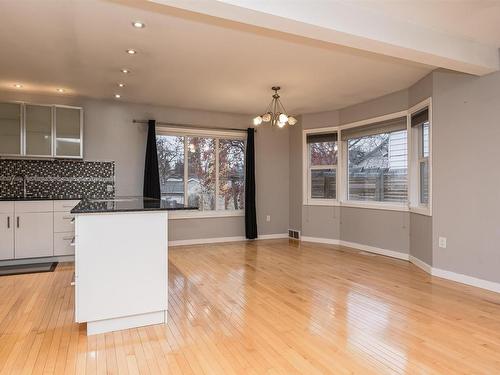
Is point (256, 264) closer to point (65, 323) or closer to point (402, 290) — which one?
point (402, 290)

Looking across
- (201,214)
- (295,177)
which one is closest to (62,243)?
(201,214)

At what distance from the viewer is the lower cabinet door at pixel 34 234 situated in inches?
182

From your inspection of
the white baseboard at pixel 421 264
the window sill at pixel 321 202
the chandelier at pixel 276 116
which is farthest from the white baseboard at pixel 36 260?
the white baseboard at pixel 421 264

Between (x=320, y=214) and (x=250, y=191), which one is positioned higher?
(x=250, y=191)

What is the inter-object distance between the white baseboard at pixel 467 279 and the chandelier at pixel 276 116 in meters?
2.55

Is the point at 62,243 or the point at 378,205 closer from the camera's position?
the point at 62,243

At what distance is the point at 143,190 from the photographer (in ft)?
19.1

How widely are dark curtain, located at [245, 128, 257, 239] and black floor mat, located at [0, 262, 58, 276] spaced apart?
10.8 feet

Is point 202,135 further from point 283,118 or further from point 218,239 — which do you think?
point 283,118

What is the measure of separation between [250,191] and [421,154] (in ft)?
9.88

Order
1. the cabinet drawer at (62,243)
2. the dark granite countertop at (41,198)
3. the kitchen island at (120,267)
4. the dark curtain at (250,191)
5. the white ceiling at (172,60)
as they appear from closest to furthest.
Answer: the kitchen island at (120,267) → the white ceiling at (172,60) → the dark granite countertop at (41,198) → the cabinet drawer at (62,243) → the dark curtain at (250,191)

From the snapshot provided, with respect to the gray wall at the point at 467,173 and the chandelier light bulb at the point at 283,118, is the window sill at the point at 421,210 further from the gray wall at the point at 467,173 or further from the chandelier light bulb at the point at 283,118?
the chandelier light bulb at the point at 283,118

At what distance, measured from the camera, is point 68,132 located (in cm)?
519

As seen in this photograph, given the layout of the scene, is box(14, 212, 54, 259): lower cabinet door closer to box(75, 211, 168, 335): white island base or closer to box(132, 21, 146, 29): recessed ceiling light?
box(75, 211, 168, 335): white island base
